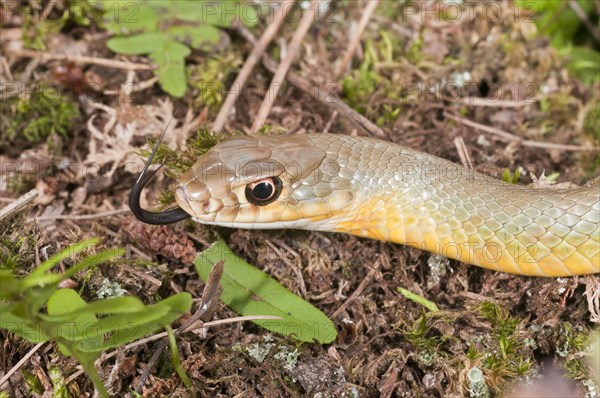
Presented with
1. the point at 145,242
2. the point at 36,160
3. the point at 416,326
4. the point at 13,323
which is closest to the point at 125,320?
the point at 13,323

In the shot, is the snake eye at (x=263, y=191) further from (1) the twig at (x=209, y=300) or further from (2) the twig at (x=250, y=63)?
(2) the twig at (x=250, y=63)

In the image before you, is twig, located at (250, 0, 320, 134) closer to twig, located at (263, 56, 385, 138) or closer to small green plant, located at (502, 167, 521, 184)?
twig, located at (263, 56, 385, 138)

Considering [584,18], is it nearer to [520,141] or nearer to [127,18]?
[520,141]

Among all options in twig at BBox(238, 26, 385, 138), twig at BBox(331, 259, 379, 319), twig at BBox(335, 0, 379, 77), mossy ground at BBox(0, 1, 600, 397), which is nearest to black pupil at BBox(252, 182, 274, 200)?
mossy ground at BBox(0, 1, 600, 397)

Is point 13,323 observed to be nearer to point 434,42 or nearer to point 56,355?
point 56,355

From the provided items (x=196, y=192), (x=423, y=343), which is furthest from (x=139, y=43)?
(x=423, y=343)

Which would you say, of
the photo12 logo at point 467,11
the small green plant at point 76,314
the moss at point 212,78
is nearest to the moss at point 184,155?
the moss at point 212,78
